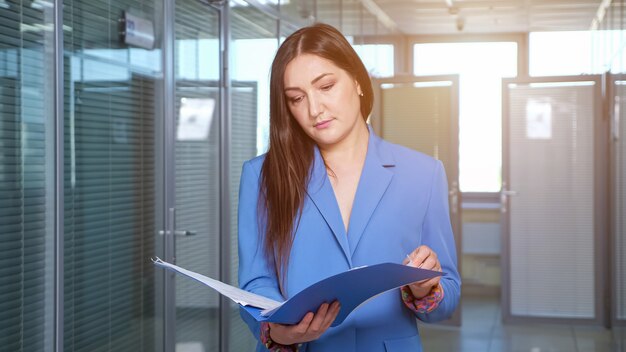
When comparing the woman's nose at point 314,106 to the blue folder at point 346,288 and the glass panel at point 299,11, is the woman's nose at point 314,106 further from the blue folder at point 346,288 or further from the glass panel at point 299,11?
the glass panel at point 299,11

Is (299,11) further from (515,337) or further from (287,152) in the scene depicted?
(287,152)

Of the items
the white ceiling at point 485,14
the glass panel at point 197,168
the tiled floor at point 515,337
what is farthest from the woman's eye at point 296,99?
the white ceiling at point 485,14

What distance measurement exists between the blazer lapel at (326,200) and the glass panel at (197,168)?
244 cm

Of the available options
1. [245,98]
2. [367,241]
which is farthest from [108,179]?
[367,241]

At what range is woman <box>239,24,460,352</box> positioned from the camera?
4.68 ft

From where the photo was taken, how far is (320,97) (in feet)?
4.74

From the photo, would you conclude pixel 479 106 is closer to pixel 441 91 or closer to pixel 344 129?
pixel 441 91

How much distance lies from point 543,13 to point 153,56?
5.79 metres

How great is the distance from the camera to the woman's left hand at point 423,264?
1.30 metres

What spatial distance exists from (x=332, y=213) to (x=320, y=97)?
0.20m

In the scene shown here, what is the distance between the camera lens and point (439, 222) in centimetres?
148

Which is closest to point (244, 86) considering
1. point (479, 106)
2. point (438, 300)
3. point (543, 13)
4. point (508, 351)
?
point (508, 351)

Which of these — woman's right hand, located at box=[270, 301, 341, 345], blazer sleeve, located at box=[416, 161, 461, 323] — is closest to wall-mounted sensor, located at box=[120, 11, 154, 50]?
blazer sleeve, located at box=[416, 161, 461, 323]

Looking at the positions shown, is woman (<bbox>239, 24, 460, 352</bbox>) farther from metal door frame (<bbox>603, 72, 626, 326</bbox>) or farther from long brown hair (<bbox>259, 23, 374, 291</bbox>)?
metal door frame (<bbox>603, 72, 626, 326</bbox>)
